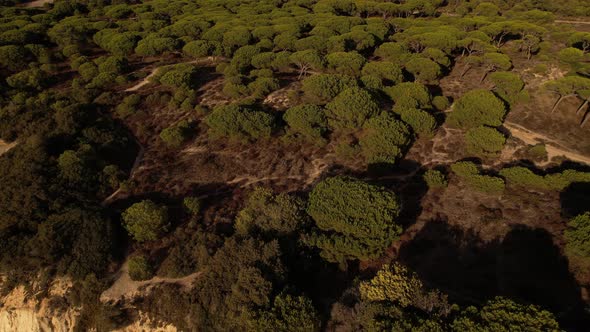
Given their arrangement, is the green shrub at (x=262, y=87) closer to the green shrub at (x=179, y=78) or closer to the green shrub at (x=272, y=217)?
the green shrub at (x=179, y=78)

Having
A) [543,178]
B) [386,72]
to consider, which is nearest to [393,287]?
[543,178]

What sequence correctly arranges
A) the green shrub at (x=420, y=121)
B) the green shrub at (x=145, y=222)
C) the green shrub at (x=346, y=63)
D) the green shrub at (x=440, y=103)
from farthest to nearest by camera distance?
the green shrub at (x=346, y=63), the green shrub at (x=440, y=103), the green shrub at (x=420, y=121), the green shrub at (x=145, y=222)

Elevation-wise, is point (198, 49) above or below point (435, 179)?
above

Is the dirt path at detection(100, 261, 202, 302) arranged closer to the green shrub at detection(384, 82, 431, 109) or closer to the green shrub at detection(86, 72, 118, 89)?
the green shrub at detection(384, 82, 431, 109)

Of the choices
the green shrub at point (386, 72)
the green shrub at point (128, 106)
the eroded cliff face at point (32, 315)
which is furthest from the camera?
the green shrub at point (386, 72)

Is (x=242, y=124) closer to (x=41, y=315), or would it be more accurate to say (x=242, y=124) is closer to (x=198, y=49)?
(x=198, y=49)

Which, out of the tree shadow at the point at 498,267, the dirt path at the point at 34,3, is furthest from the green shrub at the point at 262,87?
the dirt path at the point at 34,3

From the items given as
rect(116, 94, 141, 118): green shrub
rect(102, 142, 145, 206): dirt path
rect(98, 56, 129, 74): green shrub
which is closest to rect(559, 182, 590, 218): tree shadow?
rect(102, 142, 145, 206): dirt path

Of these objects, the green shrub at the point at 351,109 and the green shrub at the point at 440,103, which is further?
the green shrub at the point at 440,103
